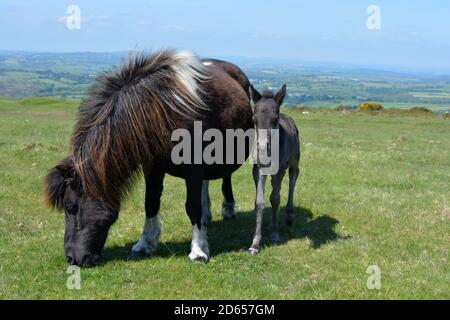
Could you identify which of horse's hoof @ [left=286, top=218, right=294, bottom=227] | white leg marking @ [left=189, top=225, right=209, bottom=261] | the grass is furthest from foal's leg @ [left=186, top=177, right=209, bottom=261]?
horse's hoof @ [left=286, top=218, right=294, bottom=227]

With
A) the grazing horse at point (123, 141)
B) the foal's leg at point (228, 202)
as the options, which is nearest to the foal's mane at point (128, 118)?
the grazing horse at point (123, 141)

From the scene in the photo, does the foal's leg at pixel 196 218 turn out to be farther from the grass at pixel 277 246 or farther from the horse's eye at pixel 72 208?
the horse's eye at pixel 72 208

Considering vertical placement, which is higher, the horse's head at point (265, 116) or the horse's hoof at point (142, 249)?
the horse's head at point (265, 116)

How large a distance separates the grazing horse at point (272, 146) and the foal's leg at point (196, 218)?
0.90 m

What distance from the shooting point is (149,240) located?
8.40 meters

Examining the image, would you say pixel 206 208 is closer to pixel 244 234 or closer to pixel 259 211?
pixel 244 234

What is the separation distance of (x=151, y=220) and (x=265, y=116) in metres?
2.49

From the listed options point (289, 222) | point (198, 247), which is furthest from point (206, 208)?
point (198, 247)

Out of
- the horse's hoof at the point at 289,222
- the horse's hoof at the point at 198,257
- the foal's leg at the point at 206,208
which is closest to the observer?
the horse's hoof at the point at 198,257

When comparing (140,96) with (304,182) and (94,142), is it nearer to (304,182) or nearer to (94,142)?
(94,142)

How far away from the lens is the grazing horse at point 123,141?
285 inches

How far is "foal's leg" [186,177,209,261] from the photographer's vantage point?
7953 millimetres

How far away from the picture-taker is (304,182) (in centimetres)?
1434
